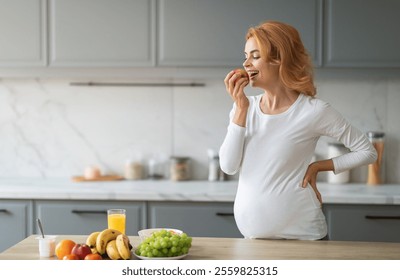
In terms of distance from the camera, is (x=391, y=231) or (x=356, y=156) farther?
(x=391, y=231)

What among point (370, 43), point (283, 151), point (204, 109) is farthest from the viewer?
point (204, 109)

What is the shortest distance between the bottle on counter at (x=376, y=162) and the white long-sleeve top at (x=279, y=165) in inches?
59.2

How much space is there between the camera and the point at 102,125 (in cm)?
393

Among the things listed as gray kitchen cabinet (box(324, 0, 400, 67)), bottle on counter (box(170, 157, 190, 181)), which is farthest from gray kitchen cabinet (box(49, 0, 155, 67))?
gray kitchen cabinet (box(324, 0, 400, 67))

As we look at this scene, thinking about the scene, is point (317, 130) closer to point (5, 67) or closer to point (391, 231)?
point (391, 231)

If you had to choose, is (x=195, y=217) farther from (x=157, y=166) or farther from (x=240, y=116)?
(x=240, y=116)

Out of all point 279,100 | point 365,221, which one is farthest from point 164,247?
point 365,221

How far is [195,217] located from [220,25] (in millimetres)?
1117

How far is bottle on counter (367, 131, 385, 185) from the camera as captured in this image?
3.65 metres
